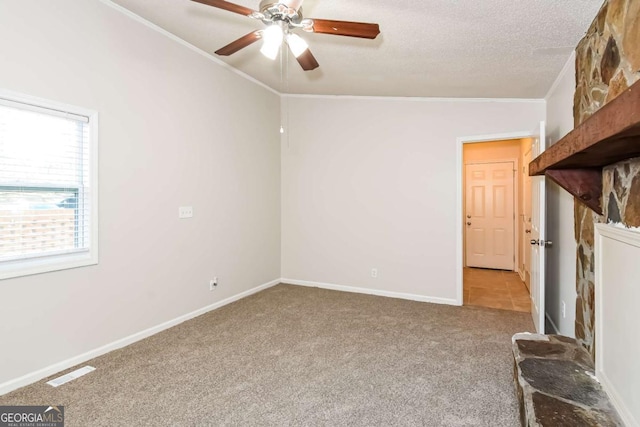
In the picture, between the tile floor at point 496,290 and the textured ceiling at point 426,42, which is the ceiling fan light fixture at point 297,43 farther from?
the tile floor at point 496,290

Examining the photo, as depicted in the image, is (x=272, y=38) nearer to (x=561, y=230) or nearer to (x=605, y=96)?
(x=605, y=96)

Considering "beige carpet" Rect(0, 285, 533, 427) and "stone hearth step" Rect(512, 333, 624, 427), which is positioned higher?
"stone hearth step" Rect(512, 333, 624, 427)

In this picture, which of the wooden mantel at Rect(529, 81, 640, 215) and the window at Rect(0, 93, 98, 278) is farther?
the window at Rect(0, 93, 98, 278)

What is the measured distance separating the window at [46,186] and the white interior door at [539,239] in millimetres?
3756

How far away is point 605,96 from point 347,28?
1.59m

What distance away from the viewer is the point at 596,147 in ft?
4.22

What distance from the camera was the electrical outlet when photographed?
354 cm

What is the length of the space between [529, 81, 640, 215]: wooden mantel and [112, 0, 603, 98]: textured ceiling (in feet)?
3.33

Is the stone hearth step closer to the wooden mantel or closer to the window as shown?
the wooden mantel

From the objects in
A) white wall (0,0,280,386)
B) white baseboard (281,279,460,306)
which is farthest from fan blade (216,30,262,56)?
white baseboard (281,279,460,306)

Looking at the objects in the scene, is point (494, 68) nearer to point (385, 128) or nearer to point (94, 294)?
point (385, 128)

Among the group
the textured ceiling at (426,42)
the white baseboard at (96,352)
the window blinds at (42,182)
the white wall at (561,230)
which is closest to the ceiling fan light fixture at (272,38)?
the textured ceiling at (426,42)

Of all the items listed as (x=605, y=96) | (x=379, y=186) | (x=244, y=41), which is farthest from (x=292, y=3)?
(x=379, y=186)

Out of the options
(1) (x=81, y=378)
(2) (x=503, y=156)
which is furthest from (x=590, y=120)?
(2) (x=503, y=156)
